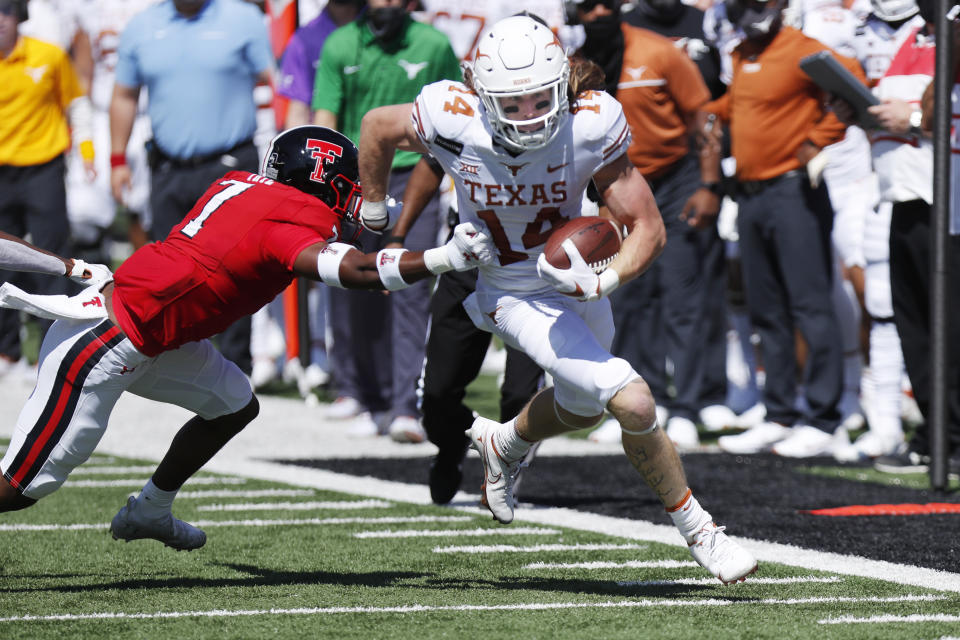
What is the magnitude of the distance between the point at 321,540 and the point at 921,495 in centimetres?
264

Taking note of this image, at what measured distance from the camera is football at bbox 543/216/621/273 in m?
5.09

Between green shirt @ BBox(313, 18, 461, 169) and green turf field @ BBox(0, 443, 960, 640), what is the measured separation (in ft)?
8.96

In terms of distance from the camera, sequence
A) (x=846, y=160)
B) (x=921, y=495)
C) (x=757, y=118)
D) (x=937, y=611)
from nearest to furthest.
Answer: (x=937, y=611) → (x=921, y=495) → (x=757, y=118) → (x=846, y=160)

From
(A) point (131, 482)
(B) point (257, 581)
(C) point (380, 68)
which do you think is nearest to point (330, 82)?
(C) point (380, 68)

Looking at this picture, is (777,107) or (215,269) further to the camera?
(777,107)

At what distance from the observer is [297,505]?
7094mm

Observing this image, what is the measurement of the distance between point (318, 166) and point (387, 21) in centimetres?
362

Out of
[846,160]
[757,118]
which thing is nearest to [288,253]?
[757,118]

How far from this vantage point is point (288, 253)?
5137mm

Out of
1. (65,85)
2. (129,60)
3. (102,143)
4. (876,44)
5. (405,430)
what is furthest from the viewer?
(102,143)

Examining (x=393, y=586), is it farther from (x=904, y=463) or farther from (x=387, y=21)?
(x=387, y=21)

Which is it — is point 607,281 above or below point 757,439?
above

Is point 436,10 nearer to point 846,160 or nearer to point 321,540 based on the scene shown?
point 846,160

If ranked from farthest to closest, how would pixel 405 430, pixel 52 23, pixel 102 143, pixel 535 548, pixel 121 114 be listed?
pixel 102 143, pixel 52 23, pixel 121 114, pixel 405 430, pixel 535 548
